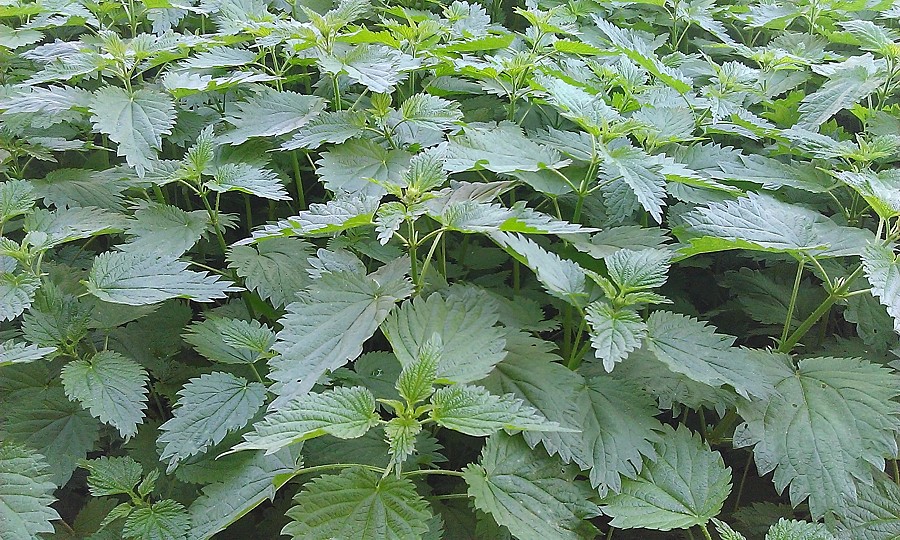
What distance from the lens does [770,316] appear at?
65.6 inches

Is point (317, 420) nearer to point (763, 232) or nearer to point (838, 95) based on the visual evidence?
point (763, 232)

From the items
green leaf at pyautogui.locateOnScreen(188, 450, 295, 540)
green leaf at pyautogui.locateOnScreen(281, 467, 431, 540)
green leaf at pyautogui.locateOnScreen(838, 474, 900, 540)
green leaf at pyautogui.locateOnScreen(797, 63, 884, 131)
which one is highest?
green leaf at pyautogui.locateOnScreen(797, 63, 884, 131)

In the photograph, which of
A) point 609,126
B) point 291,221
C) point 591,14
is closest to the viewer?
point 291,221

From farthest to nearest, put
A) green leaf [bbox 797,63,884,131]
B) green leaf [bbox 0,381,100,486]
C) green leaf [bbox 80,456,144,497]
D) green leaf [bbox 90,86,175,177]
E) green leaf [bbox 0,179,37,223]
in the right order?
green leaf [bbox 797,63,884,131], green leaf [bbox 90,86,175,177], green leaf [bbox 0,179,37,223], green leaf [bbox 0,381,100,486], green leaf [bbox 80,456,144,497]

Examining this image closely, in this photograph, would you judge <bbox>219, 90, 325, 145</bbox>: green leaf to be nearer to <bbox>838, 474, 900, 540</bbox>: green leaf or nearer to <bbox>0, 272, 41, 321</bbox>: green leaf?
<bbox>0, 272, 41, 321</bbox>: green leaf

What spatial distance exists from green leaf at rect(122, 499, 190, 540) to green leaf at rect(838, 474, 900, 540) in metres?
1.24

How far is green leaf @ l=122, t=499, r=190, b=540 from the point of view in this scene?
1.13 metres

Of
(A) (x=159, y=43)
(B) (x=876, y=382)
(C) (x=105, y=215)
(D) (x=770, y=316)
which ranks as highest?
(A) (x=159, y=43)

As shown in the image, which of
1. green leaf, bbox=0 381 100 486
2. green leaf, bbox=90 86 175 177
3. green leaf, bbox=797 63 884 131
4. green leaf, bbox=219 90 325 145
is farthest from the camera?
green leaf, bbox=797 63 884 131

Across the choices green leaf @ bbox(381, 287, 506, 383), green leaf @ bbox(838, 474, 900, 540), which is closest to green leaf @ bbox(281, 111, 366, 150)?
green leaf @ bbox(381, 287, 506, 383)

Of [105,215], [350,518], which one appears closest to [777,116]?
[350,518]

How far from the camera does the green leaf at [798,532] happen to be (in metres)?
1.14

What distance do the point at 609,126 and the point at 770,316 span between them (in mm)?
650

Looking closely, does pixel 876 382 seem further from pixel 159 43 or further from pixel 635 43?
pixel 159 43
